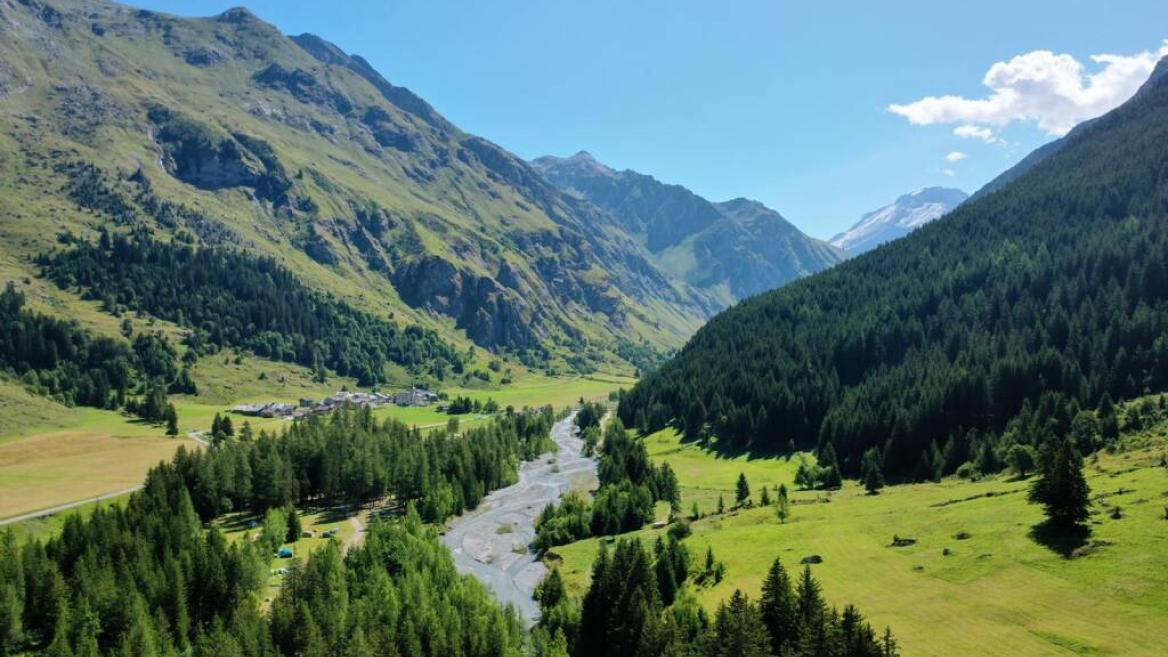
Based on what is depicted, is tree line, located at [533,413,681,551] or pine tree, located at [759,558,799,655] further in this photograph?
tree line, located at [533,413,681,551]

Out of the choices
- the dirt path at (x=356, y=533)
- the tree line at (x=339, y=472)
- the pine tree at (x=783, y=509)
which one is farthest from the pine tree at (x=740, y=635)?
the tree line at (x=339, y=472)

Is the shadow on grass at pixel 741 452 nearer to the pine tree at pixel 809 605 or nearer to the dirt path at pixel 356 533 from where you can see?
the dirt path at pixel 356 533

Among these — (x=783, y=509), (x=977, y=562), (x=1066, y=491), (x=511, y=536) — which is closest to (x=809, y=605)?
(x=977, y=562)

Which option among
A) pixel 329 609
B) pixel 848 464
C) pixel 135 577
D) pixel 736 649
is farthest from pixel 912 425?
pixel 135 577

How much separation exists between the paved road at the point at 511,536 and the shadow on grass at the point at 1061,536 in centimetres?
6006

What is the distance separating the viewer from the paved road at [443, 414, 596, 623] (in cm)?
10461

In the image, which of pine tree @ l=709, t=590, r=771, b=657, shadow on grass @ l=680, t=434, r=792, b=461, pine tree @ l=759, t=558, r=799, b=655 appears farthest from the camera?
shadow on grass @ l=680, t=434, r=792, b=461

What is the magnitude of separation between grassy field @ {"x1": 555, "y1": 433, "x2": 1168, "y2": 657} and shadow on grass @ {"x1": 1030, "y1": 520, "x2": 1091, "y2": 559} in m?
0.93

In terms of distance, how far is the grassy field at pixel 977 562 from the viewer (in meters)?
61.7

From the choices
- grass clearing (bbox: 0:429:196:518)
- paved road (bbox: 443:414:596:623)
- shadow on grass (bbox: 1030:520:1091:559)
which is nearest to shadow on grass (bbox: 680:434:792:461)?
paved road (bbox: 443:414:596:623)

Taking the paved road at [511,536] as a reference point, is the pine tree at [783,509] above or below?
above

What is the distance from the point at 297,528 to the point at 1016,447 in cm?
12440

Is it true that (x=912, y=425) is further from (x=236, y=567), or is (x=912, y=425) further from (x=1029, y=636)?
(x=236, y=567)

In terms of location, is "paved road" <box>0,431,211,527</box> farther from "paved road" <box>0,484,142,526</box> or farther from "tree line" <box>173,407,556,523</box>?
"tree line" <box>173,407,556,523</box>
